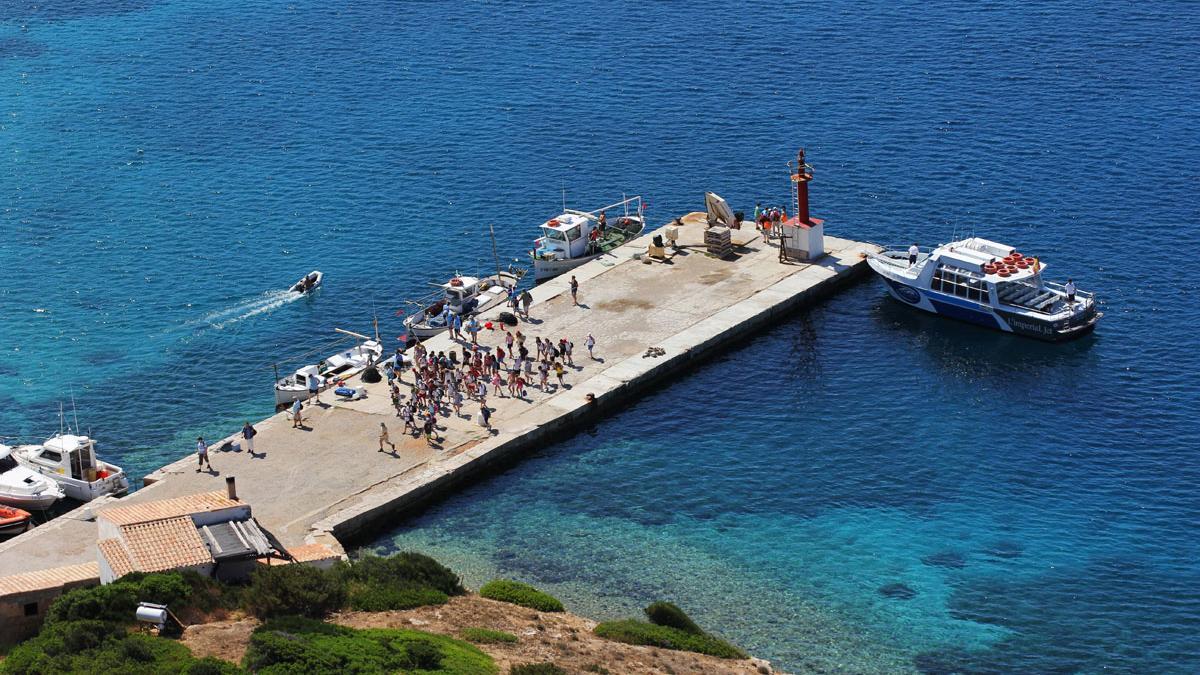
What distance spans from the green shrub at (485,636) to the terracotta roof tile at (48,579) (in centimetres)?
1416

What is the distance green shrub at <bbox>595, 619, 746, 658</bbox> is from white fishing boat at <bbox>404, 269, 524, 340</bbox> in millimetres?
35497

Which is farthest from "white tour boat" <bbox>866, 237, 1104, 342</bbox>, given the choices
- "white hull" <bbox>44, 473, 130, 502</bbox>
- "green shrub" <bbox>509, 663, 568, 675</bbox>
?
"green shrub" <bbox>509, 663, 568, 675</bbox>

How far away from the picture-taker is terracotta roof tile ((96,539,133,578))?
2397 inches

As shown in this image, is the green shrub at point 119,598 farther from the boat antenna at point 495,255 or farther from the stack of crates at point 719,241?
the stack of crates at point 719,241

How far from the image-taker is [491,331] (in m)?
94.1

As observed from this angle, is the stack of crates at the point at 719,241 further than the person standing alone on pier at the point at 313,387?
Yes

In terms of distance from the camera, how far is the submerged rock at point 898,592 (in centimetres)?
6981

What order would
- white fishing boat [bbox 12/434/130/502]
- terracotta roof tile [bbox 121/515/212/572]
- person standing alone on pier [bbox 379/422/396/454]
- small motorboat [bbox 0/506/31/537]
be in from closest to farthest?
terracotta roof tile [bbox 121/515/212/572]
small motorboat [bbox 0/506/31/537]
white fishing boat [bbox 12/434/130/502]
person standing alone on pier [bbox 379/422/396/454]

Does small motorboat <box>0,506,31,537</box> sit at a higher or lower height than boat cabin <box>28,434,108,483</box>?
lower

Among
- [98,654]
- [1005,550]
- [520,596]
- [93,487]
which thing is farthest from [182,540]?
[1005,550]

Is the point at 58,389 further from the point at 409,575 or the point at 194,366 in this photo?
the point at 409,575

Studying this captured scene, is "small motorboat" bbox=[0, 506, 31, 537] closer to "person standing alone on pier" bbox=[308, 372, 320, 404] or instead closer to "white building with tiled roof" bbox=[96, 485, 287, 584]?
"white building with tiled roof" bbox=[96, 485, 287, 584]

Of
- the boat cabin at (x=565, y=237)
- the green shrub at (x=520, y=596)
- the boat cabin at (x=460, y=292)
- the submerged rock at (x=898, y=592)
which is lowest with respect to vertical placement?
the submerged rock at (x=898, y=592)

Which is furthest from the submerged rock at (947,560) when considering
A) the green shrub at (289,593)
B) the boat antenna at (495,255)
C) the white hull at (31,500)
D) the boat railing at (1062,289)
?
the white hull at (31,500)
